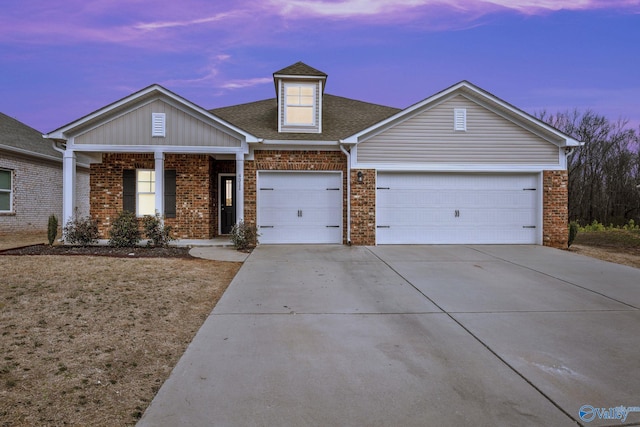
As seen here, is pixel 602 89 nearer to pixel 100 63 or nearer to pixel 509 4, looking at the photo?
pixel 509 4

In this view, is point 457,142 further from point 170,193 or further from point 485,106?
point 170,193

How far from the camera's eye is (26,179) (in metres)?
15.5

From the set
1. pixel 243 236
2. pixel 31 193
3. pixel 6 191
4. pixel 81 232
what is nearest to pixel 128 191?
pixel 81 232

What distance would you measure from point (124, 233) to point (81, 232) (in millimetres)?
Result: 1166

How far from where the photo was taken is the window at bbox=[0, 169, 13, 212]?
14445mm

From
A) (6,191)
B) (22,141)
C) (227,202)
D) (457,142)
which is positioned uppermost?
(22,141)

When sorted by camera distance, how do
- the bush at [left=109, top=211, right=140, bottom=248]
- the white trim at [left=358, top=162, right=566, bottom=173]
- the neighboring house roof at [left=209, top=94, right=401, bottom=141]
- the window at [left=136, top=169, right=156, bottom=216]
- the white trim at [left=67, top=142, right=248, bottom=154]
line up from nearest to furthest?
1. the bush at [left=109, top=211, right=140, bottom=248]
2. the white trim at [left=67, top=142, right=248, bottom=154]
3. the white trim at [left=358, top=162, right=566, bottom=173]
4. the neighboring house roof at [left=209, top=94, right=401, bottom=141]
5. the window at [left=136, top=169, right=156, bottom=216]

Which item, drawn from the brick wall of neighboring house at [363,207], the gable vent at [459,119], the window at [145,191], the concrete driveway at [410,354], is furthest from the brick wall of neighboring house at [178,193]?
the gable vent at [459,119]

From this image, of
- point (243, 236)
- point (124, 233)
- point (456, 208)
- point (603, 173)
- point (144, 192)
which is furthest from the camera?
point (603, 173)

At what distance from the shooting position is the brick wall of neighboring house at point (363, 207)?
36.8ft

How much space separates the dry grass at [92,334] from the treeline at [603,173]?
27.3 metres

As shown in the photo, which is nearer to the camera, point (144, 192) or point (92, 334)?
point (92, 334)

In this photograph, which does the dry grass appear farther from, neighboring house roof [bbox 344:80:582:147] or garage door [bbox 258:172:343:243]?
neighboring house roof [bbox 344:80:582:147]
